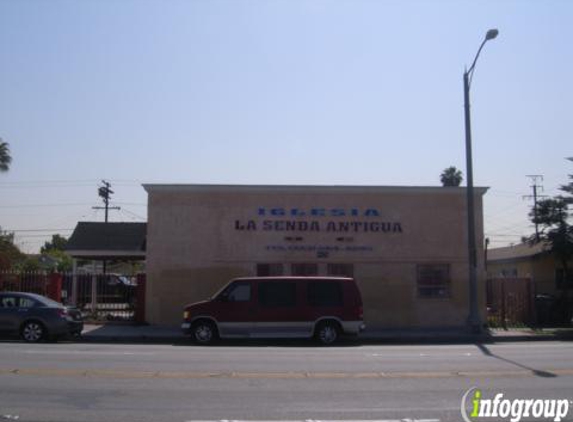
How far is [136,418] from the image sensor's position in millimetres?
8461

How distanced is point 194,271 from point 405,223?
788 centimetres

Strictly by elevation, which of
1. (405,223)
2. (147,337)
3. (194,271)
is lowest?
(147,337)

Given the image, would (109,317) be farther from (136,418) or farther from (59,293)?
(136,418)

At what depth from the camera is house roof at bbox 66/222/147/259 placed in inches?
1076

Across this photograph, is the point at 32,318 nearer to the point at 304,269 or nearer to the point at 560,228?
the point at 304,269

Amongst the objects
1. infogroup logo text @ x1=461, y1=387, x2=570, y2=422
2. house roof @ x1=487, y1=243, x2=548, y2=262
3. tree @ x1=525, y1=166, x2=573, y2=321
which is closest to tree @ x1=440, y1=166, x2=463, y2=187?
house roof @ x1=487, y1=243, x2=548, y2=262

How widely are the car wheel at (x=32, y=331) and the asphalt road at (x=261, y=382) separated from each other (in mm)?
2381

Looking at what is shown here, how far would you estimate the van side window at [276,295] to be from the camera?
1947 cm

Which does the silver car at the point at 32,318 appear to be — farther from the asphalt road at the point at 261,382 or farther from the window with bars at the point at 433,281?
the window with bars at the point at 433,281

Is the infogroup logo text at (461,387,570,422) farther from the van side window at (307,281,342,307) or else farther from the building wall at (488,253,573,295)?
the building wall at (488,253,573,295)

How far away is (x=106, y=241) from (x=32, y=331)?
8.80 m

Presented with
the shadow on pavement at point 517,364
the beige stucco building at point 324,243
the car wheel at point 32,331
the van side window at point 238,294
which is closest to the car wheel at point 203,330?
the van side window at point 238,294

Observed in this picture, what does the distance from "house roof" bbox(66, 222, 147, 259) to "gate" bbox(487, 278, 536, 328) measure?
14.3m

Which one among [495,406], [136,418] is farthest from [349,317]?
[136,418]
